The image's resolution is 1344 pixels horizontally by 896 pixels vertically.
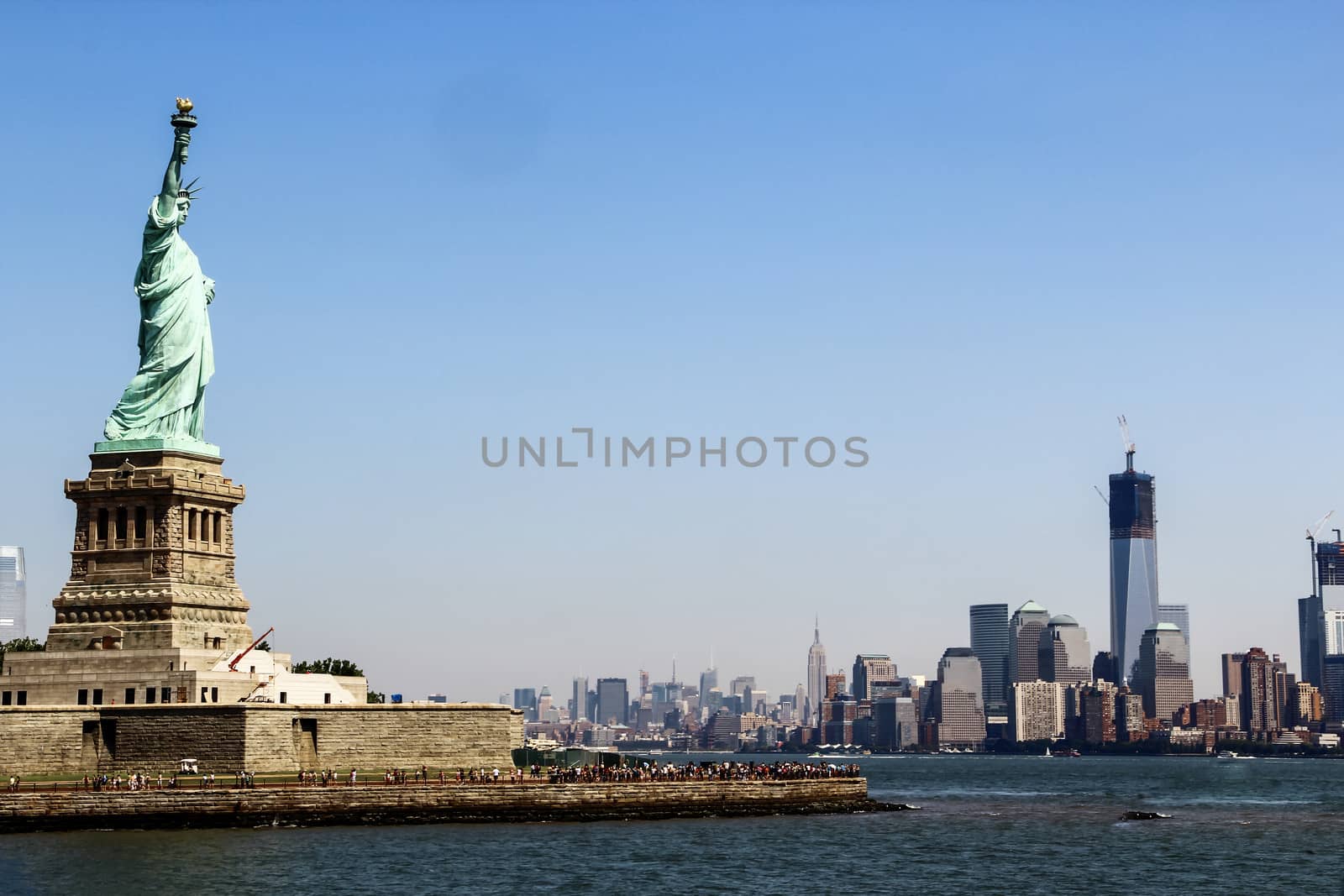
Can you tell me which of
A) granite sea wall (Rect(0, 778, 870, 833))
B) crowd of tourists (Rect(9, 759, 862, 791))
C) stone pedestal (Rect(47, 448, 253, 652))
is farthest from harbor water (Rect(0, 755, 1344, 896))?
stone pedestal (Rect(47, 448, 253, 652))

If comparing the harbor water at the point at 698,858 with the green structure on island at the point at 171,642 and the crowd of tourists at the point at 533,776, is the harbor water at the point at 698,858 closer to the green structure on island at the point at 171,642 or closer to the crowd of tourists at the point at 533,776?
the crowd of tourists at the point at 533,776

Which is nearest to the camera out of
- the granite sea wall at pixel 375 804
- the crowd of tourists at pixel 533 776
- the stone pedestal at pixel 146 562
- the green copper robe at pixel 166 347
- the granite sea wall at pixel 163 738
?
the granite sea wall at pixel 375 804

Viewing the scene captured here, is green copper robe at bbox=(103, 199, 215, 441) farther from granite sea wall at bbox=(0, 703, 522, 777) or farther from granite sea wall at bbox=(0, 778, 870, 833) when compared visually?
granite sea wall at bbox=(0, 778, 870, 833)

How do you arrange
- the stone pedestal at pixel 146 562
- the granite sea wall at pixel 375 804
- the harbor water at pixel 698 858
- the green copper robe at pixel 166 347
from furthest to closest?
the green copper robe at pixel 166 347 < the stone pedestal at pixel 146 562 < the granite sea wall at pixel 375 804 < the harbor water at pixel 698 858

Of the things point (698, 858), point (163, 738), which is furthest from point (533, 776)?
point (163, 738)

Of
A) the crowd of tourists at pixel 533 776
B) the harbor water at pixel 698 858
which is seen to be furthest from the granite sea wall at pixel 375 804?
the harbor water at pixel 698 858

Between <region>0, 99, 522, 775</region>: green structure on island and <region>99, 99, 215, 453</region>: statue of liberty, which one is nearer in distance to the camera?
<region>0, 99, 522, 775</region>: green structure on island

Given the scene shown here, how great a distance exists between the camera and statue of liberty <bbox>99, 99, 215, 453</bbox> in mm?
99062

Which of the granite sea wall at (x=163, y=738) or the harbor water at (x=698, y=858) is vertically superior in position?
the granite sea wall at (x=163, y=738)

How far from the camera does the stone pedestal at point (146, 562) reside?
95312 mm

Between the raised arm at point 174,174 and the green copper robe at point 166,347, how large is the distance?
355 mm

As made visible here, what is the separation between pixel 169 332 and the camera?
100 m

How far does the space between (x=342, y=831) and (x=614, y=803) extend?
16.4 metres

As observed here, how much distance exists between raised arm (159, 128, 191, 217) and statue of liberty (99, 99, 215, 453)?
43 millimetres
